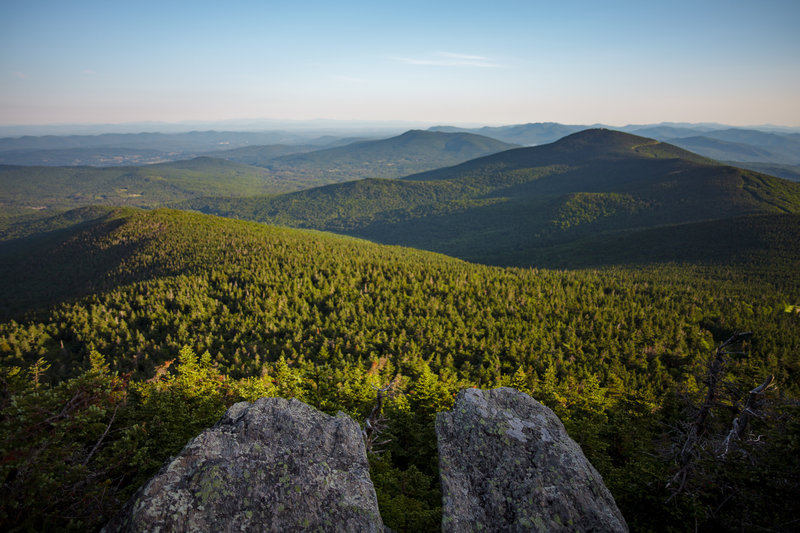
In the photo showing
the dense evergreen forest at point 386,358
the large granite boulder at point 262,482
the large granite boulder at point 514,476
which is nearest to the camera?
the large granite boulder at point 262,482

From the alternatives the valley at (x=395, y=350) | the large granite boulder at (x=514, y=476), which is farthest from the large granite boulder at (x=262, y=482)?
the large granite boulder at (x=514, y=476)

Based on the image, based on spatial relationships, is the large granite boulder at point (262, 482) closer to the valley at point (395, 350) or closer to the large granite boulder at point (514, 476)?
the valley at point (395, 350)

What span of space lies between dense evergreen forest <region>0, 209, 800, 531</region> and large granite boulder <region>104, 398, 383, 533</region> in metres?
3.15

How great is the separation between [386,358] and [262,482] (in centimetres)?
5006

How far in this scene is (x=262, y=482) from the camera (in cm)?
1402

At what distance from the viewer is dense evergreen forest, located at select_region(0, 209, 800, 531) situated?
14227 mm

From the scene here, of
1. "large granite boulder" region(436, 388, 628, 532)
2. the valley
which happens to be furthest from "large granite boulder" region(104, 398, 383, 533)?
"large granite boulder" region(436, 388, 628, 532)

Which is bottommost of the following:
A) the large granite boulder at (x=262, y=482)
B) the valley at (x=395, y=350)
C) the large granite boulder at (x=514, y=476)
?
the valley at (x=395, y=350)

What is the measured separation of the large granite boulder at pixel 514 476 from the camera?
565 inches

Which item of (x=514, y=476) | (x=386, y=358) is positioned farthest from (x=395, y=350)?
(x=514, y=476)

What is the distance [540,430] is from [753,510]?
793 centimetres

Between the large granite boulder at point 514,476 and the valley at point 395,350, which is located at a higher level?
the large granite boulder at point 514,476

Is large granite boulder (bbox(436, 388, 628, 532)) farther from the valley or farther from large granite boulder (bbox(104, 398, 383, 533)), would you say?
large granite boulder (bbox(104, 398, 383, 533))

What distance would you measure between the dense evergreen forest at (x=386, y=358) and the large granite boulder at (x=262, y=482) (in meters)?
3.15
